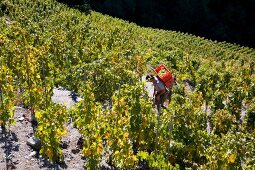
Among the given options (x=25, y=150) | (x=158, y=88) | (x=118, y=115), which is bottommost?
(x=25, y=150)

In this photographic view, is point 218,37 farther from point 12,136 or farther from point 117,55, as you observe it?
point 12,136

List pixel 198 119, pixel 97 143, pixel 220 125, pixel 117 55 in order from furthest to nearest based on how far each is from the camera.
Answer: pixel 117 55 < pixel 220 125 < pixel 198 119 < pixel 97 143

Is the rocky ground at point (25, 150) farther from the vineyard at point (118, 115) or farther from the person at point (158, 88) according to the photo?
the person at point (158, 88)

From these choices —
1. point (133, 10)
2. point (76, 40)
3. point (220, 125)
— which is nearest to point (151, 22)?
point (133, 10)

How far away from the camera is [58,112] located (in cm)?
1060

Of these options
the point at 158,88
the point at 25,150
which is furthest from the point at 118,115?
the point at 158,88

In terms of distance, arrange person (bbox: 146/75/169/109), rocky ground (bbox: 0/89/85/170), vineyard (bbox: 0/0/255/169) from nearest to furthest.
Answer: vineyard (bbox: 0/0/255/169) < rocky ground (bbox: 0/89/85/170) < person (bbox: 146/75/169/109)

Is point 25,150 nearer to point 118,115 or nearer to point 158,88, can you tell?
point 118,115

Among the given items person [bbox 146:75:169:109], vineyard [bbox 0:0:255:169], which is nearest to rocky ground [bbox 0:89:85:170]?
vineyard [bbox 0:0:255:169]

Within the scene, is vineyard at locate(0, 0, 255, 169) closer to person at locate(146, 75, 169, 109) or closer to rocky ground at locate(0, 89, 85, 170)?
rocky ground at locate(0, 89, 85, 170)

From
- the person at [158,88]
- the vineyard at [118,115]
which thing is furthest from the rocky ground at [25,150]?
the person at [158,88]

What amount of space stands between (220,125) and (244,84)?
6496mm

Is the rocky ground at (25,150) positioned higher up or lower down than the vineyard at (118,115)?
lower down

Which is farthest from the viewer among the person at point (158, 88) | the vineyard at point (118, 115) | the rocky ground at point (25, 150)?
the person at point (158, 88)
